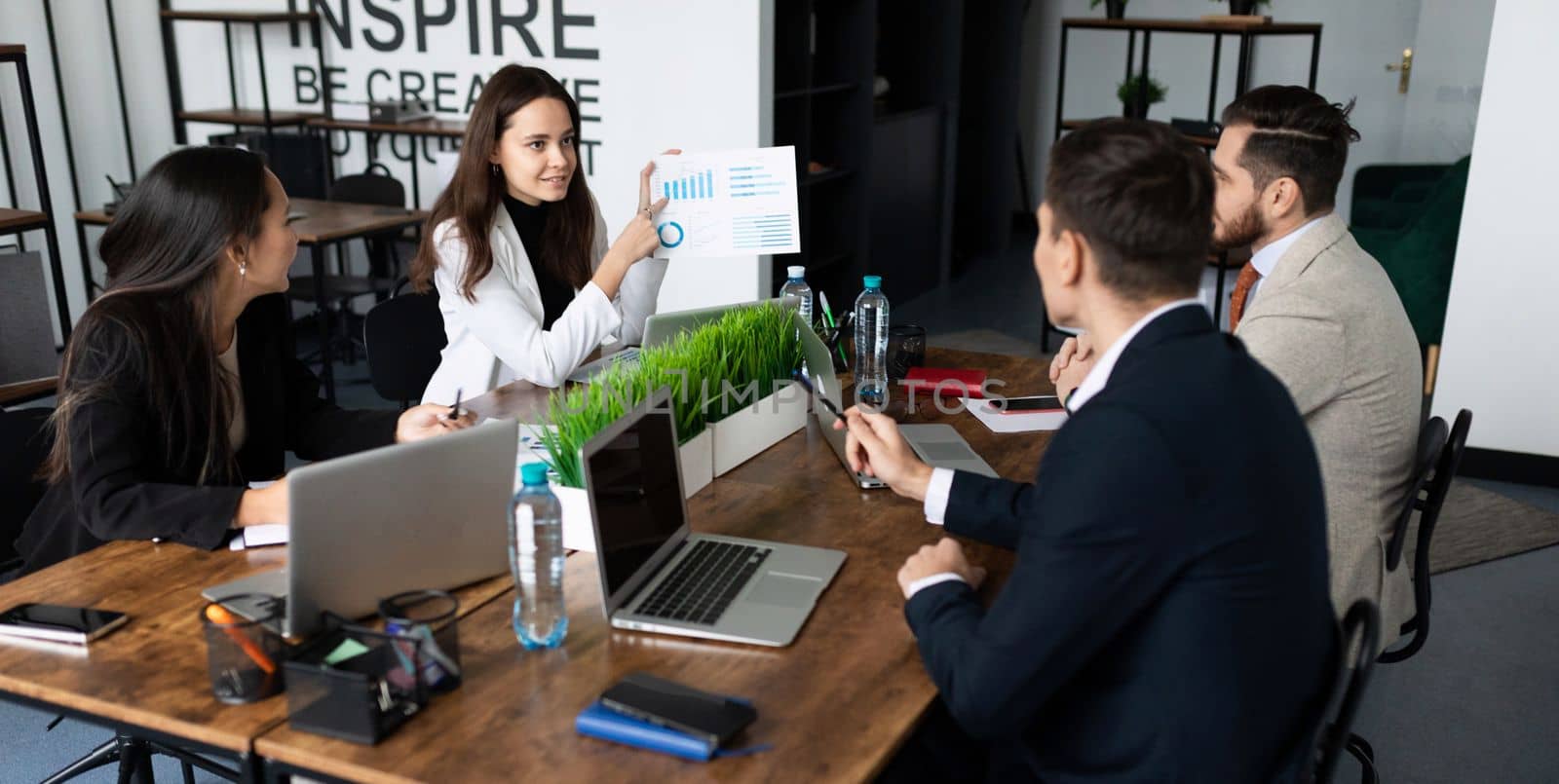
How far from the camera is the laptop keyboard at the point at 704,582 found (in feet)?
5.44

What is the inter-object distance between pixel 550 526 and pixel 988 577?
62cm

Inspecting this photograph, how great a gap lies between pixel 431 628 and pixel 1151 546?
0.80 metres

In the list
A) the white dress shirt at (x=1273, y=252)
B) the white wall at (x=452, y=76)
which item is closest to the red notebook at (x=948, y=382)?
the white dress shirt at (x=1273, y=252)

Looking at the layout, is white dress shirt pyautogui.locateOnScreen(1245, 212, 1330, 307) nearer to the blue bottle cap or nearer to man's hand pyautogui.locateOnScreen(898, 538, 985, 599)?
man's hand pyautogui.locateOnScreen(898, 538, 985, 599)

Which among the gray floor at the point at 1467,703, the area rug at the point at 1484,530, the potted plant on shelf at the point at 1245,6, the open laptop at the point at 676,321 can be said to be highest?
the potted plant on shelf at the point at 1245,6

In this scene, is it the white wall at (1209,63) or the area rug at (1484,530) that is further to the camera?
the white wall at (1209,63)

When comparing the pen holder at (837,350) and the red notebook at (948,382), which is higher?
the pen holder at (837,350)

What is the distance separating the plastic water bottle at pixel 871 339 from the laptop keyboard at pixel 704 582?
2.85ft

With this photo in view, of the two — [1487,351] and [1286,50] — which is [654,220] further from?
[1286,50]

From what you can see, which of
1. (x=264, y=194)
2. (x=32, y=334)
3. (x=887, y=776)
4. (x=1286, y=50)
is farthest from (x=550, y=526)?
(x=1286, y=50)

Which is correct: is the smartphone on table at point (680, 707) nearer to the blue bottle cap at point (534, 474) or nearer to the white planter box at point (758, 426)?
the blue bottle cap at point (534, 474)

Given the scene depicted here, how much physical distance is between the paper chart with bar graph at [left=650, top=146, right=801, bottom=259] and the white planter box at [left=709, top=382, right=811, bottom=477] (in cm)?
45

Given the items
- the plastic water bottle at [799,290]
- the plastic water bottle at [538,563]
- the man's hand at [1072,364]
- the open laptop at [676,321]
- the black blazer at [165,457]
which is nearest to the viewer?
the plastic water bottle at [538,563]

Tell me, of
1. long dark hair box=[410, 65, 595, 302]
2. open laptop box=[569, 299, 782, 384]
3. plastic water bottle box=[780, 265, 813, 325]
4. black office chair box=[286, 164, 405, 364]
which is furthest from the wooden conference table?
black office chair box=[286, 164, 405, 364]
